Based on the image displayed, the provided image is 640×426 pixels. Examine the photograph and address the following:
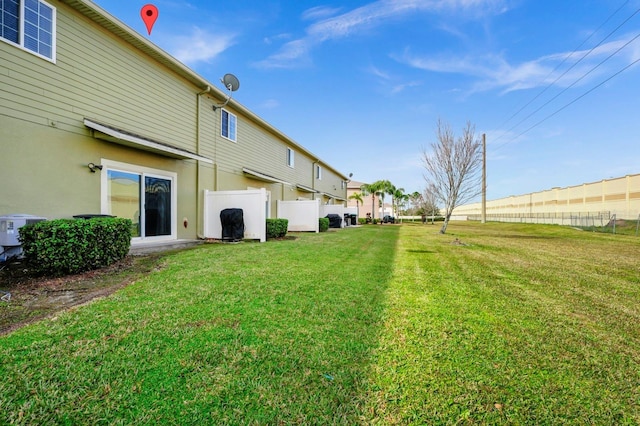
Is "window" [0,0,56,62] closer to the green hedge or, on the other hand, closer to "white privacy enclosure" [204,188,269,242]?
the green hedge

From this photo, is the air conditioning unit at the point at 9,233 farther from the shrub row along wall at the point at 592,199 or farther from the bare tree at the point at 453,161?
the shrub row along wall at the point at 592,199

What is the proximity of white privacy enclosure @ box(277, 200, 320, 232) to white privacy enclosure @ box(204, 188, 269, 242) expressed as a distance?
6110 millimetres

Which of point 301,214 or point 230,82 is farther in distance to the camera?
point 301,214

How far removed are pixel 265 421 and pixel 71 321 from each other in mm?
2478

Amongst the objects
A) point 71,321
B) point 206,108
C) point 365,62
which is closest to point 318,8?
point 365,62

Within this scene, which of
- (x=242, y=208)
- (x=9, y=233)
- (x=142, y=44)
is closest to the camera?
(x=9, y=233)

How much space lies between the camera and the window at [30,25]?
540 cm

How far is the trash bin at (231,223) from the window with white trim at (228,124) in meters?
3.89

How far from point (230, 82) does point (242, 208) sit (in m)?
5.30

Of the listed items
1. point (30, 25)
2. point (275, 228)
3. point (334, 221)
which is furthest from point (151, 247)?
point (334, 221)

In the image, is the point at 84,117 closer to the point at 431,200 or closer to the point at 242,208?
the point at 242,208

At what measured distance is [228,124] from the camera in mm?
11969

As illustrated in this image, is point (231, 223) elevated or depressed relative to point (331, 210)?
depressed

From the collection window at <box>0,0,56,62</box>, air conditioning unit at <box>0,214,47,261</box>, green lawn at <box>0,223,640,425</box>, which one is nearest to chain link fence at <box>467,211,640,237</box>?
green lawn at <box>0,223,640,425</box>
